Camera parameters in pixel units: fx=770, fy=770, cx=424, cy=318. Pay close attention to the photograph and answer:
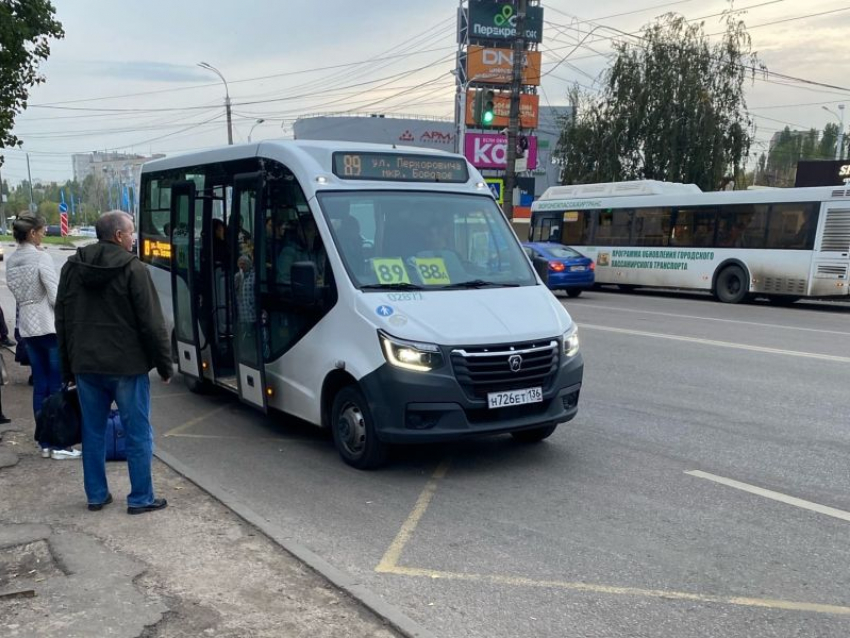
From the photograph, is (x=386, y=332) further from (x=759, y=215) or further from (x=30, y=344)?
(x=759, y=215)

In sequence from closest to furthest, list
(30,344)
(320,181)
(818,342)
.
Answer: (320,181)
(30,344)
(818,342)

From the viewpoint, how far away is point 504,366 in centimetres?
561

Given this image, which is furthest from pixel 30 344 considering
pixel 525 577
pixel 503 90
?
pixel 503 90

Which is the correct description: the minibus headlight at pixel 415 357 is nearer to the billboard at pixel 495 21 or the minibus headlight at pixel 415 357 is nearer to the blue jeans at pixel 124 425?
the blue jeans at pixel 124 425

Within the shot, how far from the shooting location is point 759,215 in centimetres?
2039

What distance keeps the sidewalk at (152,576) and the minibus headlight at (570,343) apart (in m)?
2.76

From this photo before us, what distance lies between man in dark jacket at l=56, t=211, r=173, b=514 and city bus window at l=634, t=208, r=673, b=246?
20.4 meters

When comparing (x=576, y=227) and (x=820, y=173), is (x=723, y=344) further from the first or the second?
(x=820, y=173)

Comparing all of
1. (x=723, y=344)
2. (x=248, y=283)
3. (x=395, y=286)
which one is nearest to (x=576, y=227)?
(x=723, y=344)

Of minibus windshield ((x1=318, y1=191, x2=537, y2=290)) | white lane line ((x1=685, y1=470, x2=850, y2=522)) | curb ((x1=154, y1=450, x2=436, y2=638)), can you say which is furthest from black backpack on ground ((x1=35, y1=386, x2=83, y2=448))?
white lane line ((x1=685, y1=470, x2=850, y2=522))

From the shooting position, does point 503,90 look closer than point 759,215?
No

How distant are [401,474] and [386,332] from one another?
1148mm

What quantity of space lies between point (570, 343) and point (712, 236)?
17244 millimetres

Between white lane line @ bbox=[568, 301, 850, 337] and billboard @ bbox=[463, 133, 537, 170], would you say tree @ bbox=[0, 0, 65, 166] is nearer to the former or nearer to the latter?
white lane line @ bbox=[568, 301, 850, 337]
